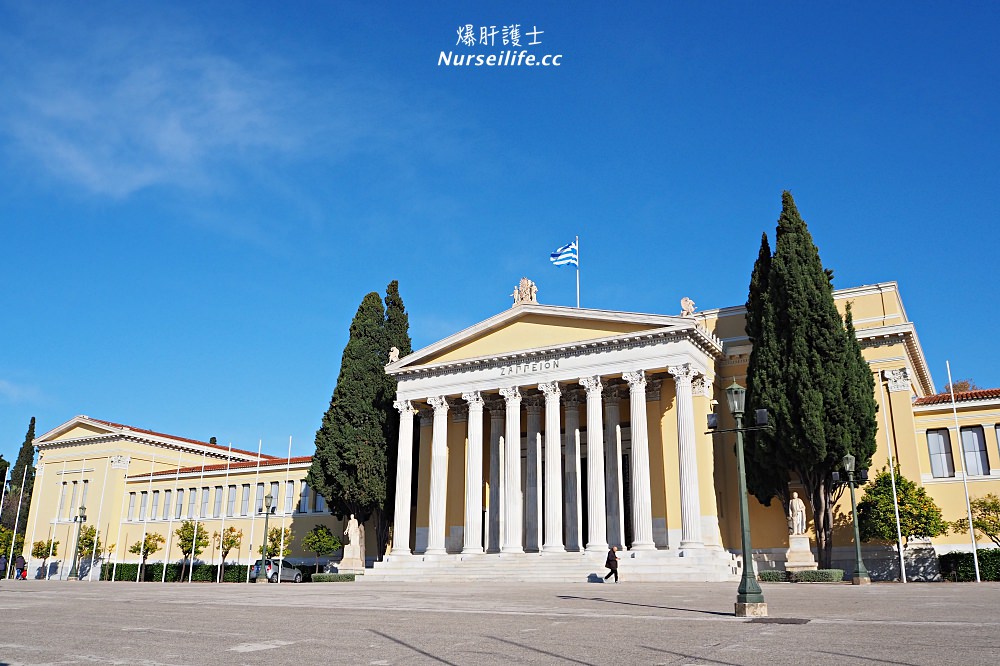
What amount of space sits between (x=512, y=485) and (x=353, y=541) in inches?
459

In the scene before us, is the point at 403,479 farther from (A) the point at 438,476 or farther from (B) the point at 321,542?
(B) the point at 321,542

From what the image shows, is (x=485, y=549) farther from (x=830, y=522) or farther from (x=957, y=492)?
(x=957, y=492)

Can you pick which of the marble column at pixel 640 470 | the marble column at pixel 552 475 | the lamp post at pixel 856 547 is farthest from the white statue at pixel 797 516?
the marble column at pixel 552 475

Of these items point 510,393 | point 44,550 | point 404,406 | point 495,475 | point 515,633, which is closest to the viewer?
point 515,633

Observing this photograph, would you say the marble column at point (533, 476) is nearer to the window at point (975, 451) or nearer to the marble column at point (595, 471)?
the marble column at point (595, 471)

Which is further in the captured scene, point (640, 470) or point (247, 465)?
point (247, 465)

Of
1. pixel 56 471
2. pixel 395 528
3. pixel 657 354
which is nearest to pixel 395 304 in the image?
pixel 395 528

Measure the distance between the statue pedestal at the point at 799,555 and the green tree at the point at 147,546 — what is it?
4103 cm

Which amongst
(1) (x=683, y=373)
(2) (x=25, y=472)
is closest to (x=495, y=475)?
(1) (x=683, y=373)

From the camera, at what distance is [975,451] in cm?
3434

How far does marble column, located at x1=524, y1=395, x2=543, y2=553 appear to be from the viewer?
3903cm

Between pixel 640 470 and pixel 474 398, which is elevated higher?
pixel 474 398

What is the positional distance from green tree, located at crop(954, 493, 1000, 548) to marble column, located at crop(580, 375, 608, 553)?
14555 mm

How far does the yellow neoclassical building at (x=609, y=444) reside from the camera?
3384 cm
